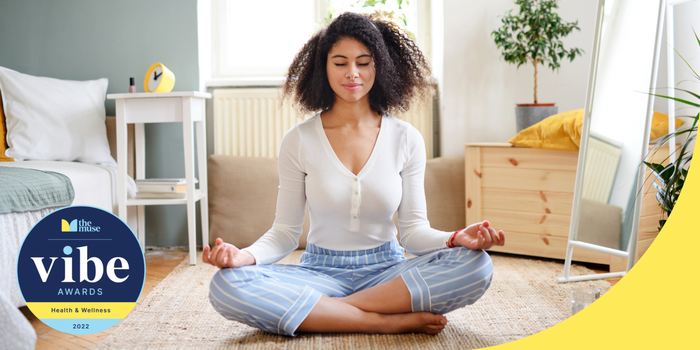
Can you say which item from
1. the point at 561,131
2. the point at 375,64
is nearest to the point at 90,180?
the point at 375,64

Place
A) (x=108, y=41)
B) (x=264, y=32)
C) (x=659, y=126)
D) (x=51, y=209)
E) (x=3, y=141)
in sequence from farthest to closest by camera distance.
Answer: (x=264, y=32)
(x=108, y=41)
(x=3, y=141)
(x=659, y=126)
(x=51, y=209)

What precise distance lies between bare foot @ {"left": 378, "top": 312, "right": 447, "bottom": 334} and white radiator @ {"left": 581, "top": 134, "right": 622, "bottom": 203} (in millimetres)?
934

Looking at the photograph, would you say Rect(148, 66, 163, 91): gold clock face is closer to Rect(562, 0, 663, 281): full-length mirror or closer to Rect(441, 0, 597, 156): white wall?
Rect(441, 0, 597, 156): white wall

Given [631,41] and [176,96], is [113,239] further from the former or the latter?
[631,41]

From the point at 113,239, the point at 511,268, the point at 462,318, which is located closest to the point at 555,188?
the point at 511,268

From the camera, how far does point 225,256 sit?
1234 millimetres

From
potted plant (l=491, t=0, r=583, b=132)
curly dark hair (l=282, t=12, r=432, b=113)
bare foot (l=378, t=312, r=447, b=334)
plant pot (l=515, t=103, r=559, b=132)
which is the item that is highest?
potted plant (l=491, t=0, r=583, b=132)

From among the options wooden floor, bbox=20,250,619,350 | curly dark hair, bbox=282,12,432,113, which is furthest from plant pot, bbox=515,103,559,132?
curly dark hair, bbox=282,12,432,113

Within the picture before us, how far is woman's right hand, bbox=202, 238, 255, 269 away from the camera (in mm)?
1214

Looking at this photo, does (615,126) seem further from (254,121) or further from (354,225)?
(254,121)

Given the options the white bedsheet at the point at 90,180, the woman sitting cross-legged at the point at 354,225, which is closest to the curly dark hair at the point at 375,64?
the woman sitting cross-legged at the point at 354,225

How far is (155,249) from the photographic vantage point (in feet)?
9.05

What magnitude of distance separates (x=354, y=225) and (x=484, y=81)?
5.28ft

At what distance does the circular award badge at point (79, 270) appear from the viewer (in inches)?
50.0
